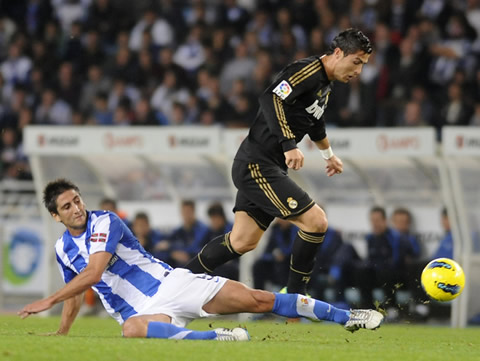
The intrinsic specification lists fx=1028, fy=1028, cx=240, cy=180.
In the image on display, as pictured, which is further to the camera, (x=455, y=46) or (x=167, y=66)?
(x=167, y=66)

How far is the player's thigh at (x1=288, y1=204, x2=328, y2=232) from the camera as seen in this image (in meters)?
7.91

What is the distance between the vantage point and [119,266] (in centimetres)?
747

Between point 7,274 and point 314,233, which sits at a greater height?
point 314,233

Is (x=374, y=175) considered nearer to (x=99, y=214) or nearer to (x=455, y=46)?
(x=455, y=46)

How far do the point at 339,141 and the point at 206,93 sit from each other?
16.5 ft

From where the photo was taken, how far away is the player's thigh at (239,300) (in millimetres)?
7352

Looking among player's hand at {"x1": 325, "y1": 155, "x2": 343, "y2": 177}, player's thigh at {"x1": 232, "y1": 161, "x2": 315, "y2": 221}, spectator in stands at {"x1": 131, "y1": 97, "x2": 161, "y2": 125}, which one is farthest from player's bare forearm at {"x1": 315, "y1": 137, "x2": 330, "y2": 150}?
spectator in stands at {"x1": 131, "y1": 97, "x2": 161, "y2": 125}

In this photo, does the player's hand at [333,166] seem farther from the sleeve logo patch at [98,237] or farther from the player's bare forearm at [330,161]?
the sleeve logo patch at [98,237]

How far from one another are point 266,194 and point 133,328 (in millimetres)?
1557

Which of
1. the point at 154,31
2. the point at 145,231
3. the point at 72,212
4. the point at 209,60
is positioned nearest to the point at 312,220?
the point at 72,212

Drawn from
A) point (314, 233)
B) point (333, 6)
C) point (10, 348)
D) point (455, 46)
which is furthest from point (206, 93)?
point (10, 348)

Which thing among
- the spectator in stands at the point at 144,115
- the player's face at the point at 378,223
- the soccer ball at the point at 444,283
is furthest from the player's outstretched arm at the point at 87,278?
the spectator in stands at the point at 144,115

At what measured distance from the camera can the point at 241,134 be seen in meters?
12.5

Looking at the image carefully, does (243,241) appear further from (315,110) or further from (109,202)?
(109,202)
